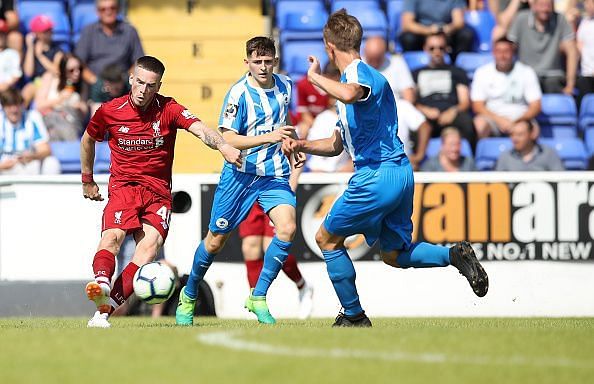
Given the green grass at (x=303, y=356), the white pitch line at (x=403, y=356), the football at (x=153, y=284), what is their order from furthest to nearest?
the football at (x=153, y=284) → the white pitch line at (x=403, y=356) → the green grass at (x=303, y=356)

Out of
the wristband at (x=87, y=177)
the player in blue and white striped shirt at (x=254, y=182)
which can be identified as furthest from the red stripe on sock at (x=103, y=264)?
the player in blue and white striped shirt at (x=254, y=182)

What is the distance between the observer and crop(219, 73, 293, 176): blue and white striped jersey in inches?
363

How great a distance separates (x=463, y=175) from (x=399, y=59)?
113 inches

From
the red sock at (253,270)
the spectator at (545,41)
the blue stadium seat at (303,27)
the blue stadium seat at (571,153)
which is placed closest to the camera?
the red sock at (253,270)

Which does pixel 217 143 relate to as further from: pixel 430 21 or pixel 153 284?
pixel 430 21

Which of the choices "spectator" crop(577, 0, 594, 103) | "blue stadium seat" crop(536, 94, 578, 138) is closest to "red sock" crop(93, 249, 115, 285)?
"blue stadium seat" crop(536, 94, 578, 138)

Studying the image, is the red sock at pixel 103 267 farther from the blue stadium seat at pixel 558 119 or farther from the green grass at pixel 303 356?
the blue stadium seat at pixel 558 119

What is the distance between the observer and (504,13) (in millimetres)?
16266

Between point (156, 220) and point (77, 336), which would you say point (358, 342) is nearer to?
point (77, 336)

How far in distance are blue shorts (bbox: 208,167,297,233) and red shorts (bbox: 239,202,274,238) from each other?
6.47 feet

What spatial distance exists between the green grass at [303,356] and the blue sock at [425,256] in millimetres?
938

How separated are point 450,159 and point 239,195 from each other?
466 centimetres

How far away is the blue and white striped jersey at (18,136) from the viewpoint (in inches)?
550

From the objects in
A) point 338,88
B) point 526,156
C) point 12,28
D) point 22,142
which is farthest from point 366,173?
point 12,28
